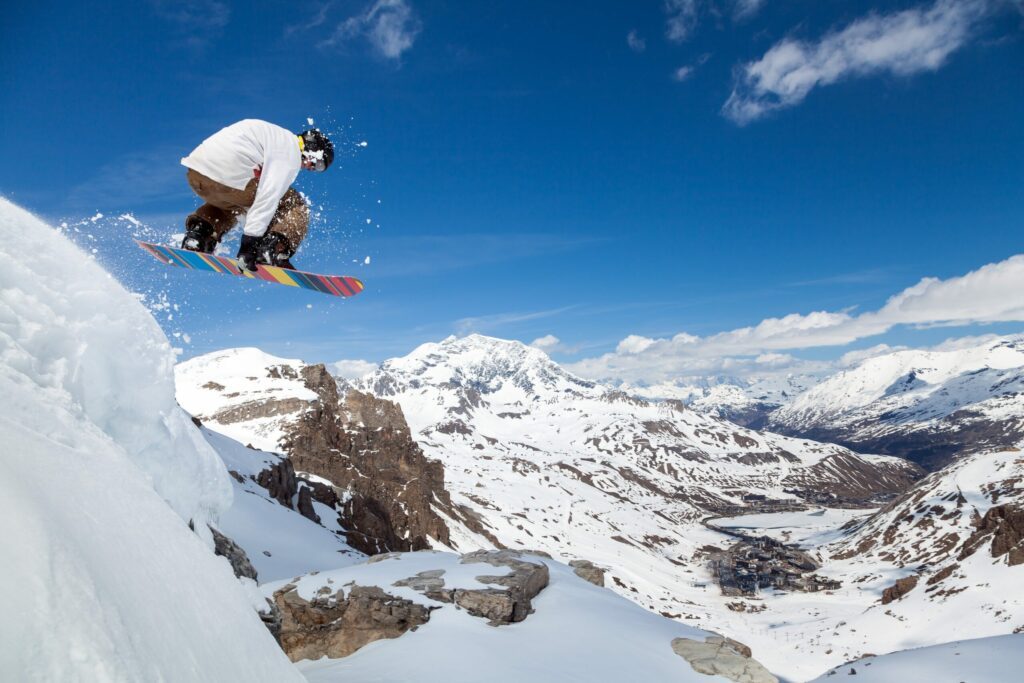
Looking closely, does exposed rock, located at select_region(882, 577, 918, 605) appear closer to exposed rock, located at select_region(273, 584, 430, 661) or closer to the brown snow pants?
exposed rock, located at select_region(273, 584, 430, 661)

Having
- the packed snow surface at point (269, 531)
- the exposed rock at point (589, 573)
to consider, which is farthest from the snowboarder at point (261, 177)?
the packed snow surface at point (269, 531)

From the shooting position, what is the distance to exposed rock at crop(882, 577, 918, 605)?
83500 millimetres

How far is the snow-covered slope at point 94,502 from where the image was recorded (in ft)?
7.24

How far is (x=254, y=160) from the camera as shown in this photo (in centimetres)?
762

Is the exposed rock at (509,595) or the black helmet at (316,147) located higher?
the black helmet at (316,147)

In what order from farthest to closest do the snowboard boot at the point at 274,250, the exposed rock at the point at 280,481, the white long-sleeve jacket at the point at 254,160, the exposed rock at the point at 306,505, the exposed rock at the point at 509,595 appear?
the exposed rock at the point at 306,505 < the exposed rock at the point at 280,481 < the exposed rock at the point at 509,595 < the snowboard boot at the point at 274,250 < the white long-sleeve jacket at the point at 254,160

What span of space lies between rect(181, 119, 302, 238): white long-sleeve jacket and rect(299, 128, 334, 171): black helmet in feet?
0.51

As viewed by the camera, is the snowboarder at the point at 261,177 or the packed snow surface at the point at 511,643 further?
the packed snow surface at the point at 511,643

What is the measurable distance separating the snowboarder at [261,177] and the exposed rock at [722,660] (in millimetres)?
15195

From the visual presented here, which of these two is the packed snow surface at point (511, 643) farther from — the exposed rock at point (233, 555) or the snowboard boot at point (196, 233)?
the snowboard boot at point (196, 233)

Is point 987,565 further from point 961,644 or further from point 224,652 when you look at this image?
point 224,652

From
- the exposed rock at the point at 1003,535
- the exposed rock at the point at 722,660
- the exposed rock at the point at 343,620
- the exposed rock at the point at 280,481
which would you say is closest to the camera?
the exposed rock at the point at 722,660

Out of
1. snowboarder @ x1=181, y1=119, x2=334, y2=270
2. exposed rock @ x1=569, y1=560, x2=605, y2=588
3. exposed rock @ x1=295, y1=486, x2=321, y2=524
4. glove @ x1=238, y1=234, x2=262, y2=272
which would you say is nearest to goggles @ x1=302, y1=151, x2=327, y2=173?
snowboarder @ x1=181, y1=119, x2=334, y2=270

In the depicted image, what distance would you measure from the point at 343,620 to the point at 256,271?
11.6 m
